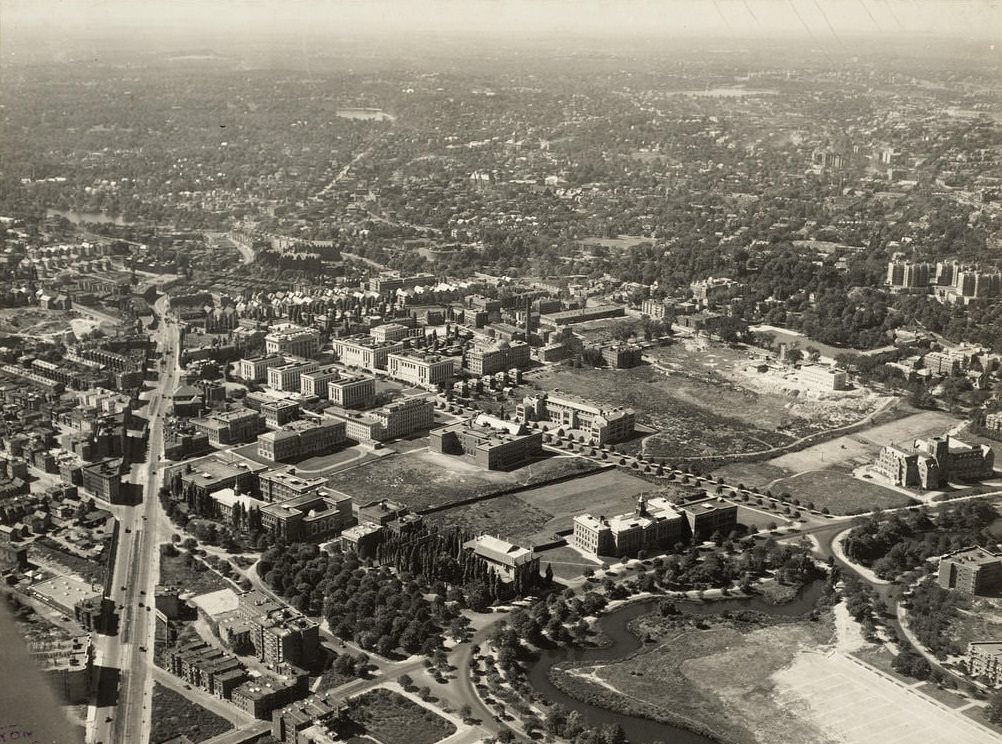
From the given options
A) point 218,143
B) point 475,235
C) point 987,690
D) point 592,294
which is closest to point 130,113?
point 218,143

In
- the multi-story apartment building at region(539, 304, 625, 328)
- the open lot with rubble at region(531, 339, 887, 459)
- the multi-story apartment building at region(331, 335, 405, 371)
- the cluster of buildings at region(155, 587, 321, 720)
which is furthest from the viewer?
the multi-story apartment building at region(539, 304, 625, 328)

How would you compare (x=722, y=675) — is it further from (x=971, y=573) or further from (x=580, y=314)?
(x=580, y=314)

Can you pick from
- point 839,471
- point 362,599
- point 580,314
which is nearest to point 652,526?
point 362,599

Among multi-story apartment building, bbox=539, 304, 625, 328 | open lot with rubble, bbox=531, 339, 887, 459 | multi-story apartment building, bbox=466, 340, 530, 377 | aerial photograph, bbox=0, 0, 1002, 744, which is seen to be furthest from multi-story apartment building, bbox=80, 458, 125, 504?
multi-story apartment building, bbox=539, 304, 625, 328

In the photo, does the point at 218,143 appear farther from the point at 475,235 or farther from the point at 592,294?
the point at 592,294

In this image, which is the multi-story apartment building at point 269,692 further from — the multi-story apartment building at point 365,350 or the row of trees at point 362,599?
the multi-story apartment building at point 365,350

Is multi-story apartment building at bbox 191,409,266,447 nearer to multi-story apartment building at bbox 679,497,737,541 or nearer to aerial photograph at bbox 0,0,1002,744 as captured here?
aerial photograph at bbox 0,0,1002,744

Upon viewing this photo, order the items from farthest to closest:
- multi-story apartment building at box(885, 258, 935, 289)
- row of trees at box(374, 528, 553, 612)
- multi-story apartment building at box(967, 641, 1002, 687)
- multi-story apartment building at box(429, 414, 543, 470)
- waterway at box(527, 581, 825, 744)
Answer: multi-story apartment building at box(885, 258, 935, 289) → multi-story apartment building at box(429, 414, 543, 470) → row of trees at box(374, 528, 553, 612) → multi-story apartment building at box(967, 641, 1002, 687) → waterway at box(527, 581, 825, 744)
